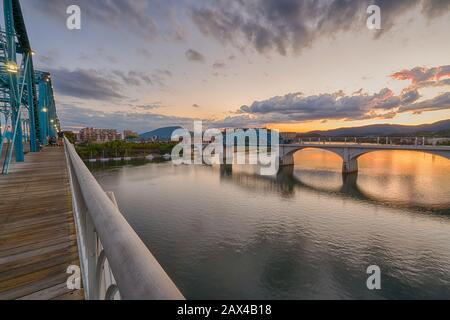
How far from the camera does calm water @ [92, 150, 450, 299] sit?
14617 mm

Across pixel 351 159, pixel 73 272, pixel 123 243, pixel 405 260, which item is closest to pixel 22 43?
pixel 73 272

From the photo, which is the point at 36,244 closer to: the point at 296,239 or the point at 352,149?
the point at 296,239

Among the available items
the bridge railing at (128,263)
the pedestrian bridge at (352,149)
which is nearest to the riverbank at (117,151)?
the pedestrian bridge at (352,149)

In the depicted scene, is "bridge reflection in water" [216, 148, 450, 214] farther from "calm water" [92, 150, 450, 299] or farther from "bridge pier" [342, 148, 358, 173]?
"bridge pier" [342, 148, 358, 173]

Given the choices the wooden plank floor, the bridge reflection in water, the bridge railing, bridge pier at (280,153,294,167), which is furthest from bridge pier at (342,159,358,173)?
the bridge railing

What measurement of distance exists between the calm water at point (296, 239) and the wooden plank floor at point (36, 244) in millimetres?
10498

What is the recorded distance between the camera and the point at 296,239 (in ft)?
67.2

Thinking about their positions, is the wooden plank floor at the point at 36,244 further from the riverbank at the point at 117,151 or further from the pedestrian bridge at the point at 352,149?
the riverbank at the point at 117,151

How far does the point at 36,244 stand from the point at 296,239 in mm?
19916

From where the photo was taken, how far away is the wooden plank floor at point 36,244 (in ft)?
9.25

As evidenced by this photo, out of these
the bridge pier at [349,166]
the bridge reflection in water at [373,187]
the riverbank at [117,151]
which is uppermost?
the riverbank at [117,151]

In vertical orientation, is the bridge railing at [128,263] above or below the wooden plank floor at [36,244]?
above

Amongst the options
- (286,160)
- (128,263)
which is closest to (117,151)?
(286,160)
